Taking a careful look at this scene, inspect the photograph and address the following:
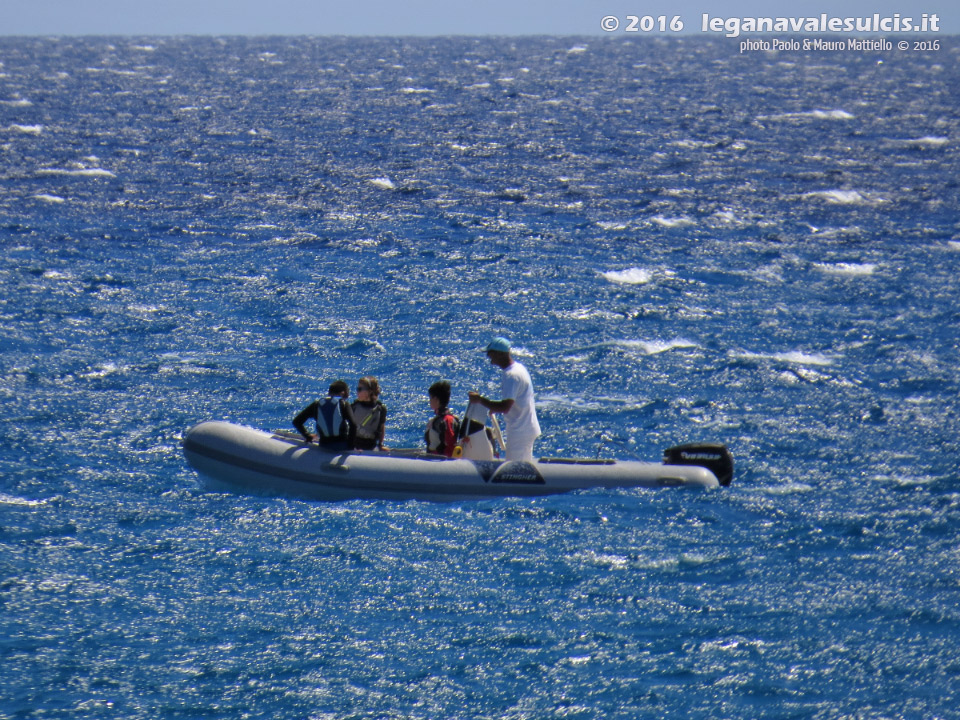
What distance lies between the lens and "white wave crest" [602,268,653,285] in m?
26.1

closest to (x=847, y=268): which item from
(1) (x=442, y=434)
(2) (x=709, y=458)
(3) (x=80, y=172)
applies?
(2) (x=709, y=458)

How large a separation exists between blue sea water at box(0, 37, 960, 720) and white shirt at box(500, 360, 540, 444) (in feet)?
2.92

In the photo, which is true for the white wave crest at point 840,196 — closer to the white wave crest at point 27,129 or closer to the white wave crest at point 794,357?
the white wave crest at point 794,357

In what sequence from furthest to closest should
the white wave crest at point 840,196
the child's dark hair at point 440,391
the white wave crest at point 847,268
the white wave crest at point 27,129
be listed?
the white wave crest at point 27,129 < the white wave crest at point 840,196 < the white wave crest at point 847,268 < the child's dark hair at point 440,391

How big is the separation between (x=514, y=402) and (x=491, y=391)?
16.9ft

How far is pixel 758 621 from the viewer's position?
11555 millimetres

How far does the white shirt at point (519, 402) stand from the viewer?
44.9 ft

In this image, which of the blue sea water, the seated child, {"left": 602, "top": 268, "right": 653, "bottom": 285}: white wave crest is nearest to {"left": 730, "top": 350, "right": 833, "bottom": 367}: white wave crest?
the blue sea water

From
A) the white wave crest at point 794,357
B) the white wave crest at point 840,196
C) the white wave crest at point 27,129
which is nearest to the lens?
the white wave crest at point 794,357

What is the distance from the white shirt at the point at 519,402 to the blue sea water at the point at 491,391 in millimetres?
889

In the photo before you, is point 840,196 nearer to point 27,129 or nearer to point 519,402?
point 519,402

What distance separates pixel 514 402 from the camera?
13.9 m

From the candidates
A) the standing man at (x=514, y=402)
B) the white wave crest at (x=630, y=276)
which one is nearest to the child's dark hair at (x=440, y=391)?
the standing man at (x=514, y=402)

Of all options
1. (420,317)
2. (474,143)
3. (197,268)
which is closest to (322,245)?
(197,268)
